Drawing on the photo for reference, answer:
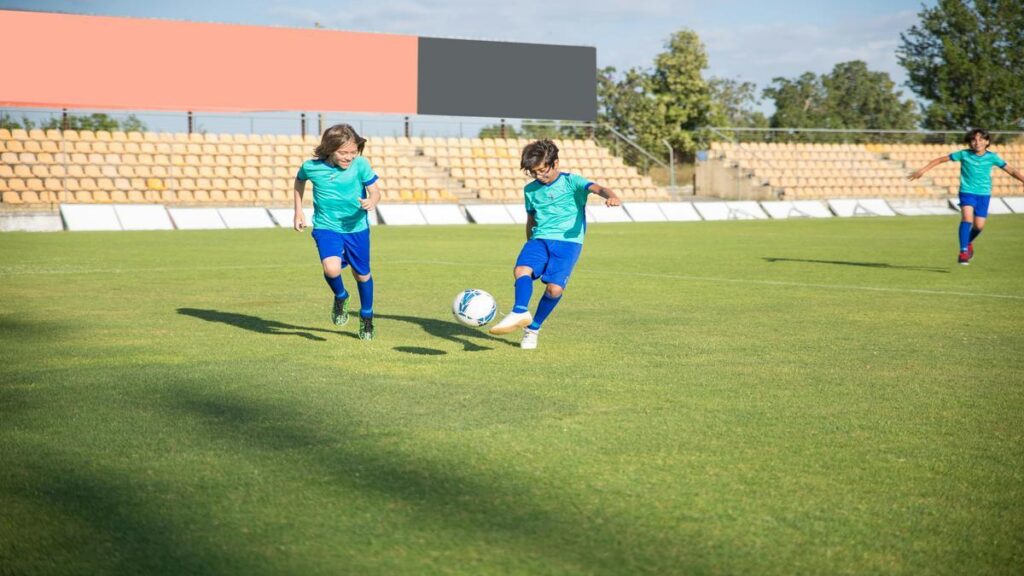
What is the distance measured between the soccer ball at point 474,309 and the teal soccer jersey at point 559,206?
0.74 metres

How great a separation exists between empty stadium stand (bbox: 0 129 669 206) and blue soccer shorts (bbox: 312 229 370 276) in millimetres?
22885

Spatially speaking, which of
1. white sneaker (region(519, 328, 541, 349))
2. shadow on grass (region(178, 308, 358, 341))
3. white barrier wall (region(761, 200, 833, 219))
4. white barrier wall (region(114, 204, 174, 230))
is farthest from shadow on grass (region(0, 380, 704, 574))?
white barrier wall (region(761, 200, 833, 219))

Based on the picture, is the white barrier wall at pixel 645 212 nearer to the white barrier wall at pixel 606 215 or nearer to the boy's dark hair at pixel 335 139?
the white barrier wall at pixel 606 215

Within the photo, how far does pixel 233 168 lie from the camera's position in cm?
Answer: 3372

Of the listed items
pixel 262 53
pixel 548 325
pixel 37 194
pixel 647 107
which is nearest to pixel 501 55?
pixel 262 53

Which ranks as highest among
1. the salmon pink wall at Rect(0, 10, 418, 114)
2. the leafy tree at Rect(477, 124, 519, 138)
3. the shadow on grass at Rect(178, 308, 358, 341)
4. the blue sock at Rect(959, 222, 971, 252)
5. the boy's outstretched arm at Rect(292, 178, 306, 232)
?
the salmon pink wall at Rect(0, 10, 418, 114)

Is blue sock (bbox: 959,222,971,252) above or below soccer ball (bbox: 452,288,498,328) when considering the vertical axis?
above

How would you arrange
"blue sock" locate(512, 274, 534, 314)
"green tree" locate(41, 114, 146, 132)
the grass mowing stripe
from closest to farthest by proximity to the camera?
1. "blue sock" locate(512, 274, 534, 314)
2. the grass mowing stripe
3. "green tree" locate(41, 114, 146, 132)

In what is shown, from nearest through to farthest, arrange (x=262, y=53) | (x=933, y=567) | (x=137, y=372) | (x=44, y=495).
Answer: (x=933, y=567)
(x=44, y=495)
(x=137, y=372)
(x=262, y=53)

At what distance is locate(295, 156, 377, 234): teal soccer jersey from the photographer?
29.3 ft

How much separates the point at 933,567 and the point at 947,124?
58.1 metres

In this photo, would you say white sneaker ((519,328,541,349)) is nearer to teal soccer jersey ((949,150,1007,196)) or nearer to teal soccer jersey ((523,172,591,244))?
teal soccer jersey ((523,172,591,244))

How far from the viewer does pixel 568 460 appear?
16.2ft

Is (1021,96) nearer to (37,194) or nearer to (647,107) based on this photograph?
(647,107)
